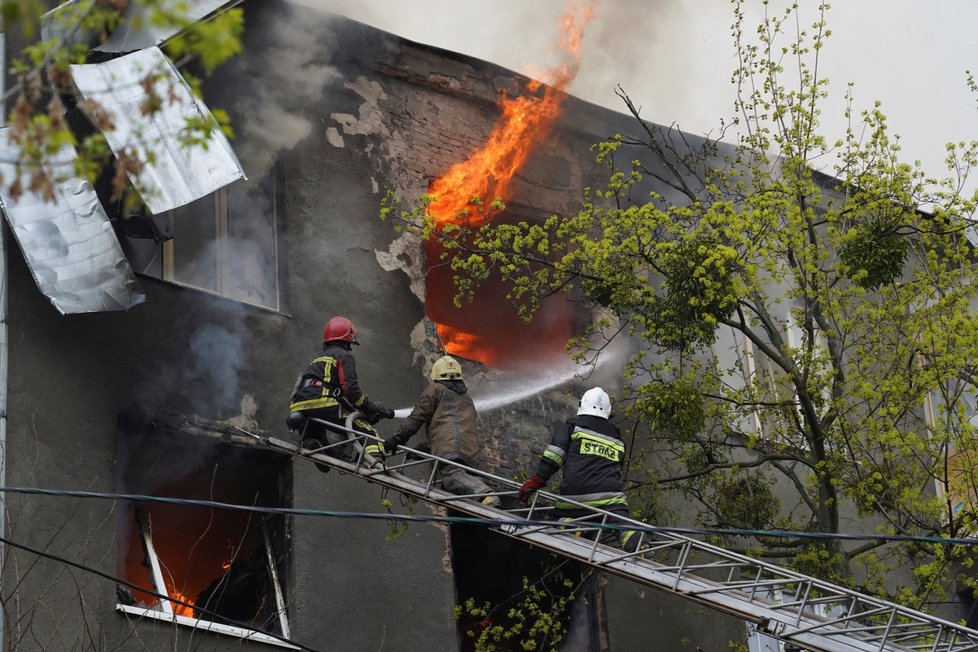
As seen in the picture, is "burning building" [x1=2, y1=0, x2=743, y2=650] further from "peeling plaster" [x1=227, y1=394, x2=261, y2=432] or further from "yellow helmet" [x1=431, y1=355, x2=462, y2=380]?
"yellow helmet" [x1=431, y1=355, x2=462, y2=380]

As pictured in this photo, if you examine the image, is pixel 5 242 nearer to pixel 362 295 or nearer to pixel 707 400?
pixel 362 295

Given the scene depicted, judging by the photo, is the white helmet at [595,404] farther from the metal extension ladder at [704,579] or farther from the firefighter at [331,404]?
the firefighter at [331,404]

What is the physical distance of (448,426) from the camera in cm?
1077

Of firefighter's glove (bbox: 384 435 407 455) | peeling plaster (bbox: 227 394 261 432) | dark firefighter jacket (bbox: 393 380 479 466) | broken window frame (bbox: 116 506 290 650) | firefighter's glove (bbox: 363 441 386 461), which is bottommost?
broken window frame (bbox: 116 506 290 650)

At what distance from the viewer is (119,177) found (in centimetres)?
540

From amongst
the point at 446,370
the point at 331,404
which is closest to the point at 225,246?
the point at 331,404

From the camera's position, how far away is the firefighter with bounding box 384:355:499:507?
10461 mm

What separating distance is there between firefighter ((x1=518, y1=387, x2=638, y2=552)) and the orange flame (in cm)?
326

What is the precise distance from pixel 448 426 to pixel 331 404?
96 cm

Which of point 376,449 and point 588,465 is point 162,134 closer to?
point 376,449

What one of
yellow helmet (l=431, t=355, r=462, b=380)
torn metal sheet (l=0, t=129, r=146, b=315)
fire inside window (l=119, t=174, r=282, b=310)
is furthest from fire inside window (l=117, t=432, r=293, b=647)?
yellow helmet (l=431, t=355, r=462, b=380)

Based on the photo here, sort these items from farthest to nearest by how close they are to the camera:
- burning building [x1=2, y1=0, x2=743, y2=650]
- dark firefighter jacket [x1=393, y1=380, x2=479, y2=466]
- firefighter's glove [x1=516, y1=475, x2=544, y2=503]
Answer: dark firefighter jacket [x1=393, y1=380, x2=479, y2=466] → firefighter's glove [x1=516, y1=475, x2=544, y2=503] → burning building [x1=2, y1=0, x2=743, y2=650]

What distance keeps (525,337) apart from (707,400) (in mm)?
2551

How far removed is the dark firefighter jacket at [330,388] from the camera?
10.4 meters
